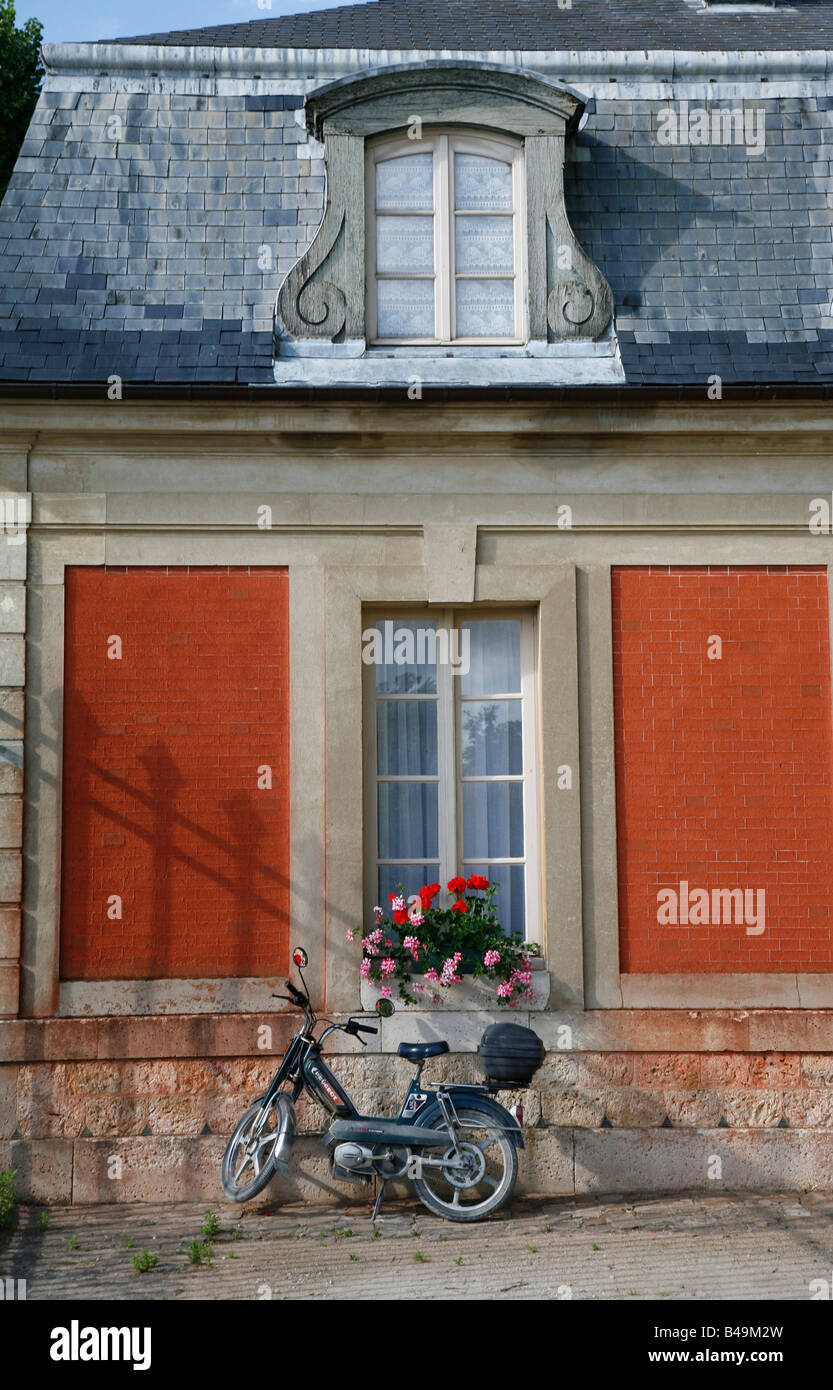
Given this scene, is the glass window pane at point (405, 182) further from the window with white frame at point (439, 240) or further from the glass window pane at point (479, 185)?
the glass window pane at point (479, 185)

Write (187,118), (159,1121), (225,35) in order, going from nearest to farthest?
(159,1121), (187,118), (225,35)

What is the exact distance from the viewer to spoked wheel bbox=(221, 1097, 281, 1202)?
7.21 m

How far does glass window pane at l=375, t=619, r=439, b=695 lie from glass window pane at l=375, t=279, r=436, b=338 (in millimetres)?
1827

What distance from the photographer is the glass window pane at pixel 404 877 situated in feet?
26.7

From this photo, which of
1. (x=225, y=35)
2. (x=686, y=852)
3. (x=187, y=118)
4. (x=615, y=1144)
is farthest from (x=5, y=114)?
(x=615, y=1144)

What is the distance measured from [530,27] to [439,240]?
9.78 ft

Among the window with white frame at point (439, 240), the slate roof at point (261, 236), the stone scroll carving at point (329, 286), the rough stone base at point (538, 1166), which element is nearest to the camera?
the rough stone base at point (538, 1166)

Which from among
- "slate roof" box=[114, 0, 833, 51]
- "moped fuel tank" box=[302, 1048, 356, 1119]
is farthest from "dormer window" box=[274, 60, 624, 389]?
"moped fuel tank" box=[302, 1048, 356, 1119]

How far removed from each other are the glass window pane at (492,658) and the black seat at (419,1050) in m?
2.17

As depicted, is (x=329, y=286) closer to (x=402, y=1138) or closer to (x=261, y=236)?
(x=261, y=236)

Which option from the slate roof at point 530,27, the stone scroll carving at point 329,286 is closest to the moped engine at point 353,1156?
the stone scroll carving at point 329,286

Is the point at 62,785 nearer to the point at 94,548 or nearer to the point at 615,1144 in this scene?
the point at 94,548

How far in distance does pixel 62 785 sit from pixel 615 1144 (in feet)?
12.6

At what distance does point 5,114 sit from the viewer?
50.5ft
